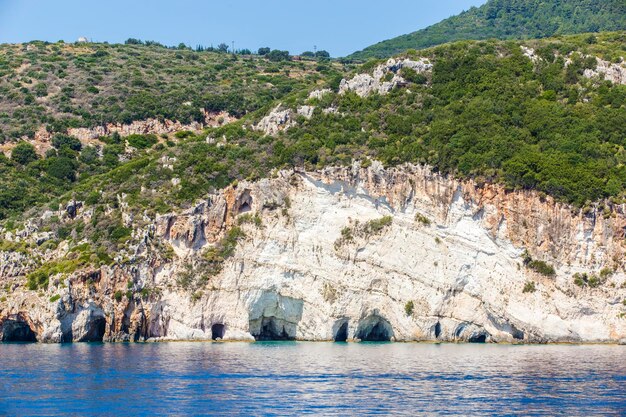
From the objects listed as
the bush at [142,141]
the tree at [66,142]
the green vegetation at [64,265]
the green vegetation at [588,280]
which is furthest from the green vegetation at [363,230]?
the tree at [66,142]

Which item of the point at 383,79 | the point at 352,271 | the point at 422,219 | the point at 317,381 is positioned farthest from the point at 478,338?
the point at 383,79

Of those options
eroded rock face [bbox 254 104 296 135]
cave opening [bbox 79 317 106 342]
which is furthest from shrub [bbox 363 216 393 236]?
cave opening [bbox 79 317 106 342]

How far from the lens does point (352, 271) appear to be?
2420 inches

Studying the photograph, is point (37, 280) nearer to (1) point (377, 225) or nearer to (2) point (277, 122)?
(2) point (277, 122)

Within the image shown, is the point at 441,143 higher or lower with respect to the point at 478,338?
higher

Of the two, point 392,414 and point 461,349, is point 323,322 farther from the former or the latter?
point 392,414

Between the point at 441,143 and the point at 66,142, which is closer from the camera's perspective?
the point at 441,143

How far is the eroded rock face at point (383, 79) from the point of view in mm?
76188

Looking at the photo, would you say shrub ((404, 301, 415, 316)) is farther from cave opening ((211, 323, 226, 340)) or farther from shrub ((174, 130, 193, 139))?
shrub ((174, 130, 193, 139))

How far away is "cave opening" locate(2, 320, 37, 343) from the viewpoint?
64812 millimetres

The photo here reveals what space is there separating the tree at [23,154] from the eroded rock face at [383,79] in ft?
114

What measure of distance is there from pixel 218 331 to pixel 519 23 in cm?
13227

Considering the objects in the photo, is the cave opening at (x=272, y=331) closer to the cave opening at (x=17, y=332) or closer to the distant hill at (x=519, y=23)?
the cave opening at (x=17, y=332)

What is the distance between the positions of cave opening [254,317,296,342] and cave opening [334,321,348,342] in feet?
9.96
